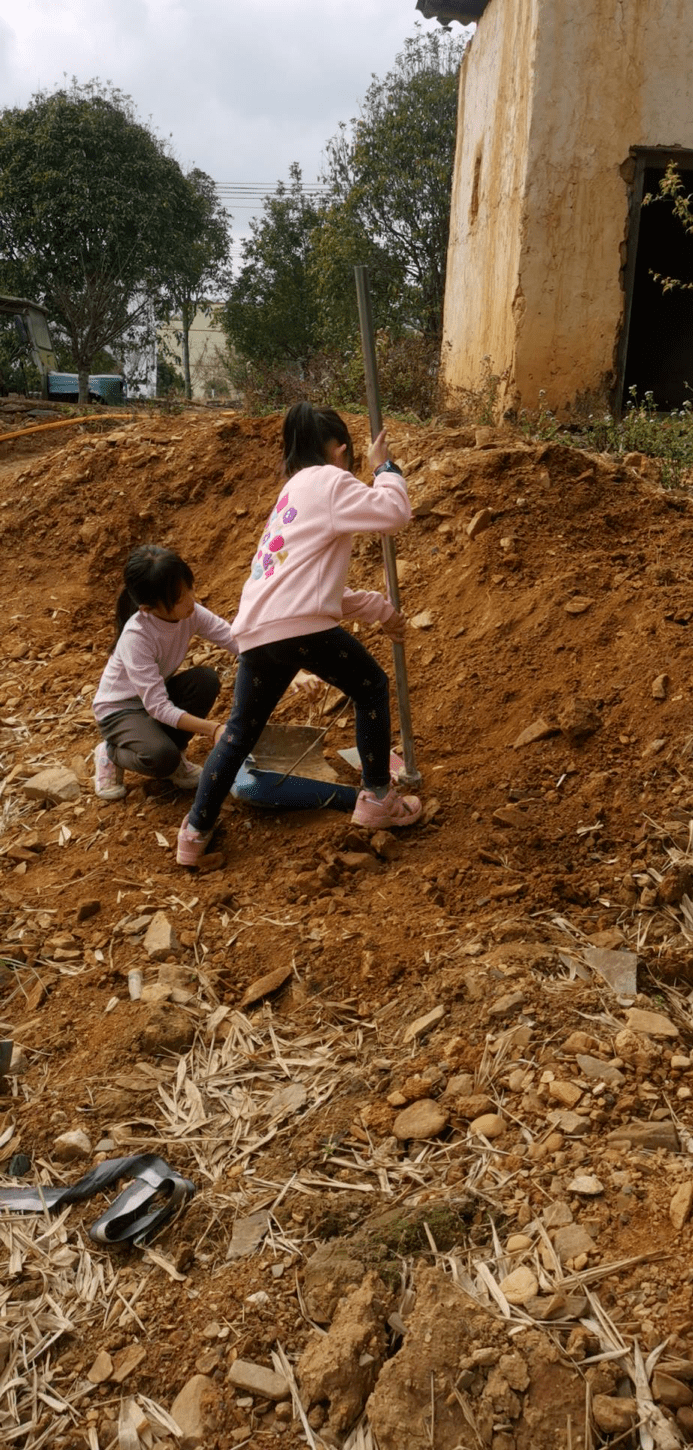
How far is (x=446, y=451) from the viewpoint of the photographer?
5391 millimetres

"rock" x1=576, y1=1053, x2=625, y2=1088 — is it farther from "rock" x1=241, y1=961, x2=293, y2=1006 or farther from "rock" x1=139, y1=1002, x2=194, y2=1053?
"rock" x1=139, y1=1002, x2=194, y2=1053

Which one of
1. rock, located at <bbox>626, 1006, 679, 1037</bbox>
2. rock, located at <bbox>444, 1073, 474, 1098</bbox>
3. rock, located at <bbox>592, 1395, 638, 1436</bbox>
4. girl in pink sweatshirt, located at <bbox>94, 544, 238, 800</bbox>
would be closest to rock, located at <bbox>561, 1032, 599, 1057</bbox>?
rock, located at <bbox>626, 1006, 679, 1037</bbox>

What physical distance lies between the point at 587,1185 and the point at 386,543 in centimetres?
198

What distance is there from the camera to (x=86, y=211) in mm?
17344

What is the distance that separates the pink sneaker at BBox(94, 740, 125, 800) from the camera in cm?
390

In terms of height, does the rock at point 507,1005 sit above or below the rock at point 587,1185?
above

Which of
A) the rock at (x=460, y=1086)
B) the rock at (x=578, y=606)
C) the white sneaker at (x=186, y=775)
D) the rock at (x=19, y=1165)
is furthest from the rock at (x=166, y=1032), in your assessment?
the rock at (x=578, y=606)

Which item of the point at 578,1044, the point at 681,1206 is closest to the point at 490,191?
the point at 578,1044

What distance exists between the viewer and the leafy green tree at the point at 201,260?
62.8ft

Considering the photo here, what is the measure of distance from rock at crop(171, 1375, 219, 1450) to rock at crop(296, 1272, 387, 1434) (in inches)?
5.8

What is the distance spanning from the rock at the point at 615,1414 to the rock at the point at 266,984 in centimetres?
133

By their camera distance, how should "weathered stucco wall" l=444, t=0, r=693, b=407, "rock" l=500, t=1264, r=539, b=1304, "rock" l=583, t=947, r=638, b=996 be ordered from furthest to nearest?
"weathered stucco wall" l=444, t=0, r=693, b=407
"rock" l=583, t=947, r=638, b=996
"rock" l=500, t=1264, r=539, b=1304

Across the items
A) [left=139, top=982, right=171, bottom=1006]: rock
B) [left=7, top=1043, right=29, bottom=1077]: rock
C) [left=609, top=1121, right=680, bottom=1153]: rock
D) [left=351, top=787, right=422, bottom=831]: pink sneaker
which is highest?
[left=351, top=787, right=422, bottom=831]: pink sneaker

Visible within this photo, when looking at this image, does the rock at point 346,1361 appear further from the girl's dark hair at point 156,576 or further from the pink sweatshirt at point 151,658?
the girl's dark hair at point 156,576
